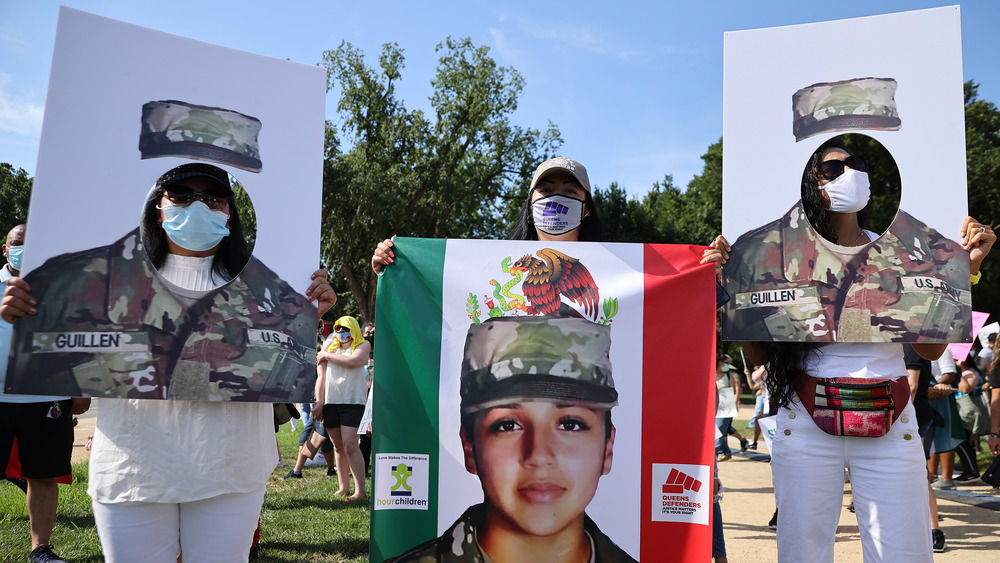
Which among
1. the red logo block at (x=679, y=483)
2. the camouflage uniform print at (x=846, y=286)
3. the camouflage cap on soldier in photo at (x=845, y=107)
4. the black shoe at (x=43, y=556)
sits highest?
the camouflage cap on soldier in photo at (x=845, y=107)

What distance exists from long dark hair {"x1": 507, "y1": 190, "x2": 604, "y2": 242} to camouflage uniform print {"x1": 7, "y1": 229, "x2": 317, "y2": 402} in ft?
4.60

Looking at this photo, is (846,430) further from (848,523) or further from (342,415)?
(342,415)

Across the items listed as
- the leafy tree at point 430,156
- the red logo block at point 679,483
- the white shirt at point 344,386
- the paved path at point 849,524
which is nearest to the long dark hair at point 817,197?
the red logo block at point 679,483

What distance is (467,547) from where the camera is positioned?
10.2 ft

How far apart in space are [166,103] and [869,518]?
11.2ft

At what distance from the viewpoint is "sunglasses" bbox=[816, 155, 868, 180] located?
315 cm

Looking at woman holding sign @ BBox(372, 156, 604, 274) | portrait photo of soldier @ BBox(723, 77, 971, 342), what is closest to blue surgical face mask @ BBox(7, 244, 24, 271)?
woman holding sign @ BBox(372, 156, 604, 274)

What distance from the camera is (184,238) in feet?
8.82

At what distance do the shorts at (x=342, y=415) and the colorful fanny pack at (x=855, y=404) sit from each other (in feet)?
18.3

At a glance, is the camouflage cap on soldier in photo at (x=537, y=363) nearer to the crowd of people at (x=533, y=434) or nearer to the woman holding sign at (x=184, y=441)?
the crowd of people at (x=533, y=434)

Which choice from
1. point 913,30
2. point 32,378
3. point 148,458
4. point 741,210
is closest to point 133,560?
point 148,458

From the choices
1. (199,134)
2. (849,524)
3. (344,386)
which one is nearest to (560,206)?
(199,134)

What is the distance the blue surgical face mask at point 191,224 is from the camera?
8.78ft

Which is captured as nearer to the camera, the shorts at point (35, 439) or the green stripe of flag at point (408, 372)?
the green stripe of flag at point (408, 372)
